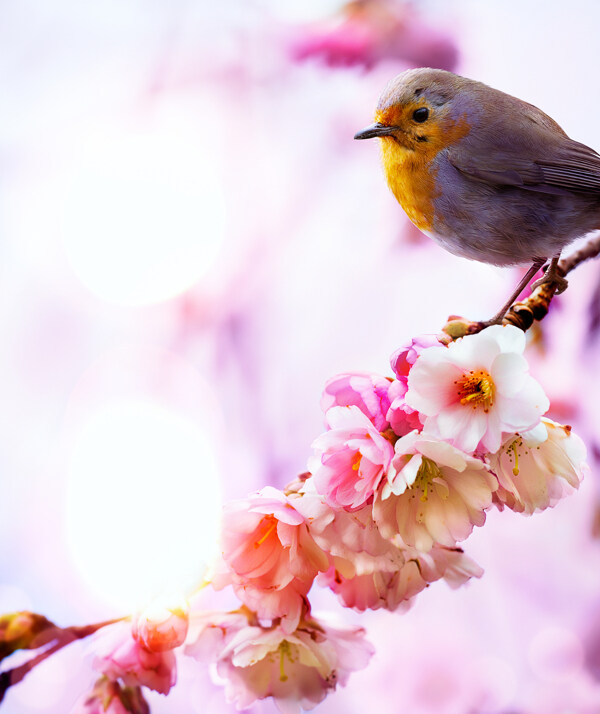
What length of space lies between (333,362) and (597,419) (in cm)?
28

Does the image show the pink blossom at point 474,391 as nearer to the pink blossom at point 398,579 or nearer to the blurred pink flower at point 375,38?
the pink blossom at point 398,579

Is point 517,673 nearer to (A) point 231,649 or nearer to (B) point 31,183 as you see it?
(A) point 231,649

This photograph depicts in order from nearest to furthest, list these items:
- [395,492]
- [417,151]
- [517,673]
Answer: [395,492]
[417,151]
[517,673]

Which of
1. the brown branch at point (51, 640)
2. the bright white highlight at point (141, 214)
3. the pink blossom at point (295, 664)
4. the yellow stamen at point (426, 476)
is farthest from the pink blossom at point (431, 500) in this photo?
the bright white highlight at point (141, 214)

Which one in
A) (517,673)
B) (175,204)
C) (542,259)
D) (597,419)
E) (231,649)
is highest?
(175,204)

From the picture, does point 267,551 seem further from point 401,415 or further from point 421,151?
point 421,151

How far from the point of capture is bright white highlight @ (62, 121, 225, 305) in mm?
677

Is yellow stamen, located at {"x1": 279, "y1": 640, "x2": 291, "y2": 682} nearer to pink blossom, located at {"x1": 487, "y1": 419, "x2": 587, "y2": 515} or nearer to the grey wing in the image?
pink blossom, located at {"x1": 487, "y1": 419, "x2": 587, "y2": 515}

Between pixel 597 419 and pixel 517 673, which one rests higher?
pixel 597 419

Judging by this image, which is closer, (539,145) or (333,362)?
(539,145)

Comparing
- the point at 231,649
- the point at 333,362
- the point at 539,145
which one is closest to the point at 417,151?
the point at 539,145

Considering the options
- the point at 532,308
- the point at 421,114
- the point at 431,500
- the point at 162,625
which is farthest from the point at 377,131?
the point at 162,625

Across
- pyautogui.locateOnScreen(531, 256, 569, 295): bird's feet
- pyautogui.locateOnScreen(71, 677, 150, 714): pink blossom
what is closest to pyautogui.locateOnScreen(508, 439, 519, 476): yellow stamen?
pyautogui.locateOnScreen(531, 256, 569, 295): bird's feet

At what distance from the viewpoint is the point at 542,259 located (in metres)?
0.52
